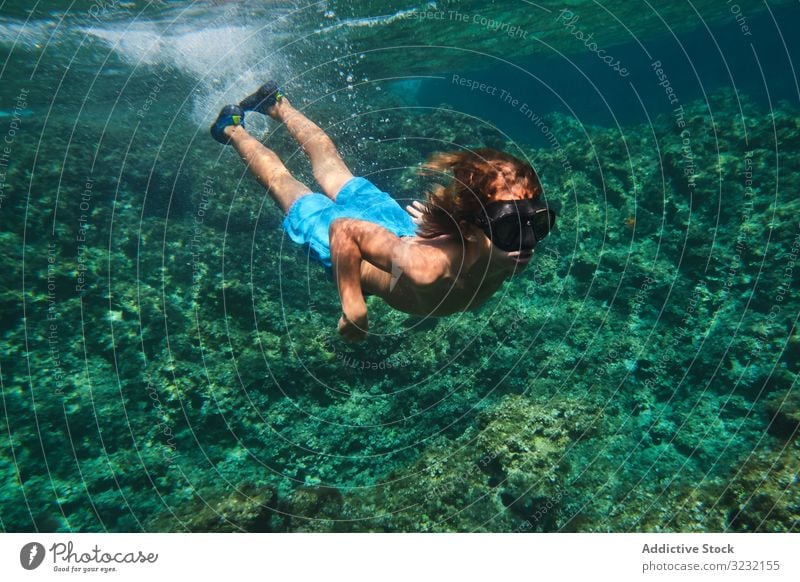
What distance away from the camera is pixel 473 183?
2043mm

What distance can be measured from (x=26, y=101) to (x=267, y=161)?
26.8 meters

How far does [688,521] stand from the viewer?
13.0 feet

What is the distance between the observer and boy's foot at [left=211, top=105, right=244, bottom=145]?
15.4 ft

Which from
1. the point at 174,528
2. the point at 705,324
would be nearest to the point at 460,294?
the point at 174,528

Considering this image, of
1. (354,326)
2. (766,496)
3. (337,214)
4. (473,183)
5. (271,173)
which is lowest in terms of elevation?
(766,496)

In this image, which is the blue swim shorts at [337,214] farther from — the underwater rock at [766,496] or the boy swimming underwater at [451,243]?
the underwater rock at [766,496]

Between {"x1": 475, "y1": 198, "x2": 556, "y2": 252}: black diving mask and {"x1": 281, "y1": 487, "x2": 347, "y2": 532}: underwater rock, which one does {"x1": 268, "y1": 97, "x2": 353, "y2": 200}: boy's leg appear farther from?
{"x1": 281, "y1": 487, "x2": 347, "y2": 532}: underwater rock

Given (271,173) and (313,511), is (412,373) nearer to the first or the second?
(313,511)

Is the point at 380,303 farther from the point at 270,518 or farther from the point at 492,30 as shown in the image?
the point at 492,30

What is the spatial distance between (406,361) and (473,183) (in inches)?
165

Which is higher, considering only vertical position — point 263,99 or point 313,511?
point 263,99

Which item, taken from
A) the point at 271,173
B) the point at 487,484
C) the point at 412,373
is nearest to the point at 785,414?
the point at 487,484

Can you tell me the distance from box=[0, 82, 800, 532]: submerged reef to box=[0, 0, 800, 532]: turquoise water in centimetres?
3

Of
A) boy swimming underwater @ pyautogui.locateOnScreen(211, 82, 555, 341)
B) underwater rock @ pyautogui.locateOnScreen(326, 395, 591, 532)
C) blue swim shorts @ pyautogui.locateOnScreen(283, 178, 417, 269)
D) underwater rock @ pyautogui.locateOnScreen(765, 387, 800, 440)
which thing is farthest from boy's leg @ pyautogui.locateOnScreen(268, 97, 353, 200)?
underwater rock @ pyautogui.locateOnScreen(765, 387, 800, 440)
